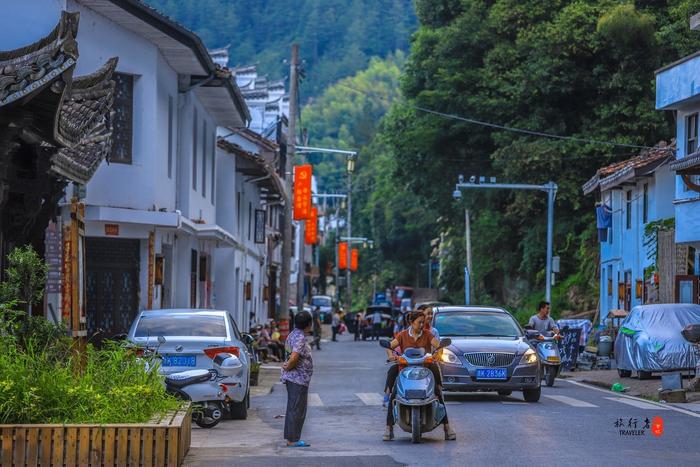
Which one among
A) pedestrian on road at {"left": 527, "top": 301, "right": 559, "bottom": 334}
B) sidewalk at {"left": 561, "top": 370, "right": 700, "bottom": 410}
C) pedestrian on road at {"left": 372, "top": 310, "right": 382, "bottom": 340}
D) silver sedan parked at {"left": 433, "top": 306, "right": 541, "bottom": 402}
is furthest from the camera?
pedestrian on road at {"left": 372, "top": 310, "right": 382, "bottom": 340}

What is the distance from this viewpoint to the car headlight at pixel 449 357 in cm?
2195

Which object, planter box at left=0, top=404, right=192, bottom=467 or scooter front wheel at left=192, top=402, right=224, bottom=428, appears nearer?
planter box at left=0, top=404, right=192, bottom=467

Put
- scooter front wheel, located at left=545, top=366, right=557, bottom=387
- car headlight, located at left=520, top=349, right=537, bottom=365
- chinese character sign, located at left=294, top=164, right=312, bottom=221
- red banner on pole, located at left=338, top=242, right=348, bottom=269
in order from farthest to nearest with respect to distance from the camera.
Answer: red banner on pole, located at left=338, top=242, right=348, bottom=269, chinese character sign, located at left=294, top=164, right=312, bottom=221, scooter front wheel, located at left=545, top=366, right=557, bottom=387, car headlight, located at left=520, top=349, right=537, bottom=365

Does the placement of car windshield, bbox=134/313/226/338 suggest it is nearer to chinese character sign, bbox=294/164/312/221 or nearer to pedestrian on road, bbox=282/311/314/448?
pedestrian on road, bbox=282/311/314/448

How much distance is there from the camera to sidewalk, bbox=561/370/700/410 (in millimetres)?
24056

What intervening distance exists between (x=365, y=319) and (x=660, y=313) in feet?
139

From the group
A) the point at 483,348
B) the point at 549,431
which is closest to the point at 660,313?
the point at 483,348

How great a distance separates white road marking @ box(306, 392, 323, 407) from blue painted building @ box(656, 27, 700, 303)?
14257 millimetres

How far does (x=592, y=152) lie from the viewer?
5147 centimetres

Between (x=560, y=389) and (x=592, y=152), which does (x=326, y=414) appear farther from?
(x=592, y=152)

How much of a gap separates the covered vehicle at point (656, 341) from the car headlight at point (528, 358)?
7.32 metres

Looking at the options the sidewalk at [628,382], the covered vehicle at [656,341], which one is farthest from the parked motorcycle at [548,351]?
the covered vehicle at [656,341]

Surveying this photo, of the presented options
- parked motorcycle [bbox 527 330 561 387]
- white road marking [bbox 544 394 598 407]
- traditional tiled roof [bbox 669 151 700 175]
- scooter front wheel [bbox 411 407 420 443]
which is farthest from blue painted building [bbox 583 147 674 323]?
scooter front wheel [bbox 411 407 420 443]

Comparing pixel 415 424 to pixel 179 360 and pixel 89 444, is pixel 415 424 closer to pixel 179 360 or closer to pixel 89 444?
pixel 179 360
